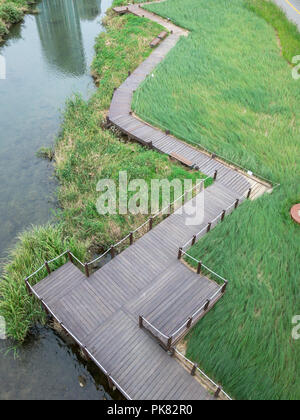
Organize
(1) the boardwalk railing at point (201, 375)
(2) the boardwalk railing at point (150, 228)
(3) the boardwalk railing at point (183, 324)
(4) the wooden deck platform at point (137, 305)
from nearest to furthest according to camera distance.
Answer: (1) the boardwalk railing at point (201, 375), (4) the wooden deck platform at point (137, 305), (3) the boardwalk railing at point (183, 324), (2) the boardwalk railing at point (150, 228)

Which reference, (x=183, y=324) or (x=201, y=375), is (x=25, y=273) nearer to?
(x=183, y=324)

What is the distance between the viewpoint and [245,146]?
1922cm

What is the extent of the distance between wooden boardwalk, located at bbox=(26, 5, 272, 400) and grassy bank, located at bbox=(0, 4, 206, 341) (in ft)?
Result: 3.51

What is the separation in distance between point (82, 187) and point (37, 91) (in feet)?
44.2

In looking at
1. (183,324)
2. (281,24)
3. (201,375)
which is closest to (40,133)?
(183,324)

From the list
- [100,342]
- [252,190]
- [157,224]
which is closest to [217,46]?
[252,190]

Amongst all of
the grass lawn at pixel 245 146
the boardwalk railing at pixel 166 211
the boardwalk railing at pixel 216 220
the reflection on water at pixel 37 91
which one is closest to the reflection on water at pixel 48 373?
the boardwalk railing at pixel 166 211

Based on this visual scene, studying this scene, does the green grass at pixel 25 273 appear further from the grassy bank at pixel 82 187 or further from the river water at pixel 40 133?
the river water at pixel 40 133

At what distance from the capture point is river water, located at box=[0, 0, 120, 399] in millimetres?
11633

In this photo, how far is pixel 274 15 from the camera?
3350 cm

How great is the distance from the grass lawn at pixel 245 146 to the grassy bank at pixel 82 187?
3.04 meters

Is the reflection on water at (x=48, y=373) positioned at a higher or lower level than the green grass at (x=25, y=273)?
lower

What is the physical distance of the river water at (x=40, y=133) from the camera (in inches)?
458

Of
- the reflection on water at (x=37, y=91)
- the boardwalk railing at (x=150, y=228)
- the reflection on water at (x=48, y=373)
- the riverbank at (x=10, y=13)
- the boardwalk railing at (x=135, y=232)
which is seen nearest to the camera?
the reflection on water at (x=48, y=373)
